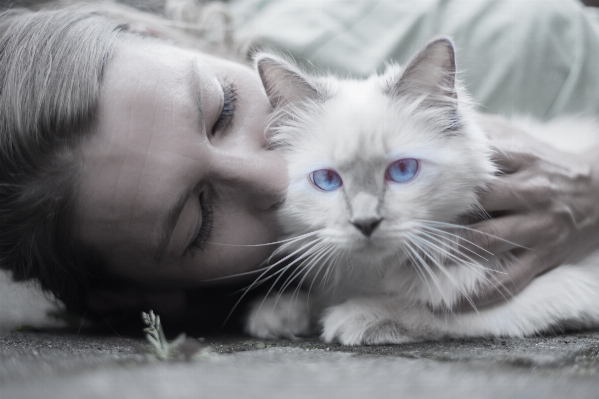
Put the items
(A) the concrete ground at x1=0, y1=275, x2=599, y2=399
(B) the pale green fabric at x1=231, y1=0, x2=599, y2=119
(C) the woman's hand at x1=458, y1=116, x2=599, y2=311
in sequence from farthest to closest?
(B) the pale green fabric at x1=231, y1=0, x2=599, y2=119 → (C) the woman's hand at x1=458, y1=116, x2=599, y2=311 → (A) the concrete ground at x1=0, y1=275, x2=599, y2=399

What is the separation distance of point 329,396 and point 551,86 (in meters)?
1.83

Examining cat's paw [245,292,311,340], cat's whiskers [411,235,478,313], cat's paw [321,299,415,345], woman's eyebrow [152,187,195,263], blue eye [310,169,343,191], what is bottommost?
cat's paw [245,292,311,340]

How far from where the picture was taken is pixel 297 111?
4.52 ft

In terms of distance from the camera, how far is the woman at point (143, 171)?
123cm

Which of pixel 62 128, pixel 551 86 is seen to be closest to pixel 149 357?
pixel 62 128

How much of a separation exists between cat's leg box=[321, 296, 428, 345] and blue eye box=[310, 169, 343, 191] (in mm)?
330

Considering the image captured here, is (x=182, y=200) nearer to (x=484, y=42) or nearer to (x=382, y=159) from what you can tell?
(x=382, y=159)

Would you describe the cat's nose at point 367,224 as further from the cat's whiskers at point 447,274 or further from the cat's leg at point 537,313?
the cat's leg at point 537,313

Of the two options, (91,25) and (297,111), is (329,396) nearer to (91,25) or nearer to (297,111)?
(297,111)

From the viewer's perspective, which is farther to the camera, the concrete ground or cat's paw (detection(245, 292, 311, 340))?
cat's paw (detection(245, 292, 311, 340))

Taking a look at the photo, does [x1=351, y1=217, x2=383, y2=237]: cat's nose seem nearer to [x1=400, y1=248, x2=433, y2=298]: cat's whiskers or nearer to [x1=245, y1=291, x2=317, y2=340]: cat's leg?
[x1=400, y1=248, x2=433, y2=298]: cat's whiskers

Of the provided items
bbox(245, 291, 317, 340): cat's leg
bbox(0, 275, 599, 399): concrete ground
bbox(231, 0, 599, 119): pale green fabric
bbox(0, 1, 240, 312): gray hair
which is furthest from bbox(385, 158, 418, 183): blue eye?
bbox(231, 0, 599, 119): pale green fabric

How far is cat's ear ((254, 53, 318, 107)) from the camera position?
1.29m

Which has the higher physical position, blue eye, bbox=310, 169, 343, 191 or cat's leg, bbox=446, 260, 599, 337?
blue eye, bbox=310, 169, 343, 191
